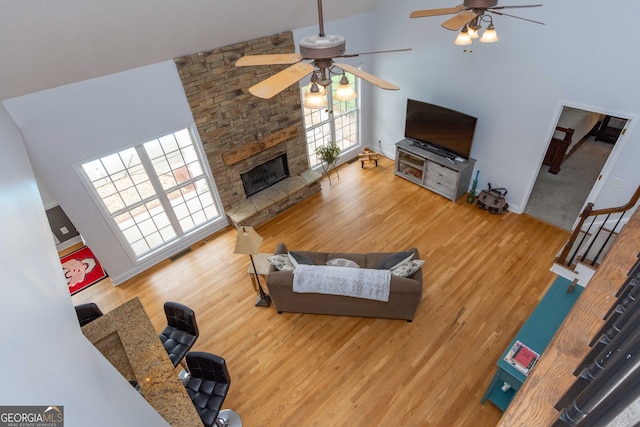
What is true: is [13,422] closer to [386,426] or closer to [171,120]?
[386,426]

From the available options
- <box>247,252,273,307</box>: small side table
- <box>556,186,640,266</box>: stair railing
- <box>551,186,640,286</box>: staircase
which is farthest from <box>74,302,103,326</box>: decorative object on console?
<box>556,186,640,266</box>: stair railing

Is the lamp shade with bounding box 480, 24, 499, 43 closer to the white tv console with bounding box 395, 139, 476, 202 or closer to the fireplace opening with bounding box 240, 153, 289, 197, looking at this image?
the white tv console with bounding box 395, 139, 476, 202

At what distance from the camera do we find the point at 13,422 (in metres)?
0.75

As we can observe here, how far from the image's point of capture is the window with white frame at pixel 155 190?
4734 mm

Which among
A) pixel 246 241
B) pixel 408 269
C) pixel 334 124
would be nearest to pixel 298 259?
pixel 246 241

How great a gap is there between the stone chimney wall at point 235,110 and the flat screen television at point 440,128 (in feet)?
7.04

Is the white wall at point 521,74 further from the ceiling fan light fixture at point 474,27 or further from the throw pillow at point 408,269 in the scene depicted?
the throw pillow at point 408,269

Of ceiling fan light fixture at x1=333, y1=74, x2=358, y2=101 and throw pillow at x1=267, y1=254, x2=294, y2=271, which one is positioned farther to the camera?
throw pillow at x1=267, y1=254, x2=294, y2=271

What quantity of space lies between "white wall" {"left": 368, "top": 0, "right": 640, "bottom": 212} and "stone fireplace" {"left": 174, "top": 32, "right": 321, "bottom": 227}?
215 cm

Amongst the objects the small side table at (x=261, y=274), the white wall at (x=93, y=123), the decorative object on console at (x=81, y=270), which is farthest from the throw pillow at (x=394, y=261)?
the decorative object on console at (x=81, y=270)

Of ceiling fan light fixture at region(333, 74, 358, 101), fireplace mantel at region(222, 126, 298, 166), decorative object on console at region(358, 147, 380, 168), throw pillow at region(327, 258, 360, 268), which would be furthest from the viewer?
decorative object on console at region(358, 147, 380, 168)

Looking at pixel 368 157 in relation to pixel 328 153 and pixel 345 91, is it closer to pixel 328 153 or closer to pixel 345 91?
pixel 328 153

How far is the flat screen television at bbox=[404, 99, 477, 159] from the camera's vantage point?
5.70 metres

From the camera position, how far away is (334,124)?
7059mm
